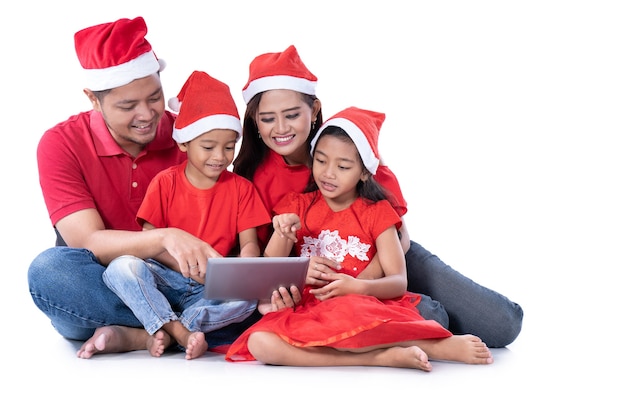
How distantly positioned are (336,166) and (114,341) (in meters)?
1.08

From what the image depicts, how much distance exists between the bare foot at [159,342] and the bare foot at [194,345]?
0.33ft

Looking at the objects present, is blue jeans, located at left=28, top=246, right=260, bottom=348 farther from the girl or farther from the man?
the girl

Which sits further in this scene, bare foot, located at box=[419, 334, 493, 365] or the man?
the man

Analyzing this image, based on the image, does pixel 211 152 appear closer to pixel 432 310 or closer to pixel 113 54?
pixel 113 54

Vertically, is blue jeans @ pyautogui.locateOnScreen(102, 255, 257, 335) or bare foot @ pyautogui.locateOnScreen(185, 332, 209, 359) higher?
blue jeans @ pyautogui.locateOnScreen(102, 255, 257, 335)

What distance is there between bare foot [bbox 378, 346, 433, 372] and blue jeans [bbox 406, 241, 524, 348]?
453mm

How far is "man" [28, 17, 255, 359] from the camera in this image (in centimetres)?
355

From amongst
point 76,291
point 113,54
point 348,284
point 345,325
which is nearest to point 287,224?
point 348,284

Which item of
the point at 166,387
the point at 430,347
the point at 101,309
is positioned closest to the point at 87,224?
the point at 101,309

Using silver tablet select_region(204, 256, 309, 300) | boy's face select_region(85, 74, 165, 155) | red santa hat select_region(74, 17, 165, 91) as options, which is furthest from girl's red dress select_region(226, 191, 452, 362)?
red santa hat select_region(74, 17, 165, 91)

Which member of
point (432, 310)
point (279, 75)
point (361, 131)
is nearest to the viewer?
point (361, 131)

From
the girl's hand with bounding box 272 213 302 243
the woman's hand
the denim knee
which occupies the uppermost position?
the girl's hand with bounding box 272 213 302 243

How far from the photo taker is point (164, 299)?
11.6 feet

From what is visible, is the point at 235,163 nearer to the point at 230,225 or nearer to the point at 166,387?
the point at 230,225
